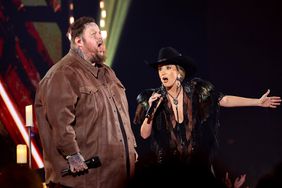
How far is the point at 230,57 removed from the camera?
6.52 metres

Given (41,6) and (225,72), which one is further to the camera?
(41,6)

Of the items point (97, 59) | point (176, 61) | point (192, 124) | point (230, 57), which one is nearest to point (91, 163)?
point (97, 59)

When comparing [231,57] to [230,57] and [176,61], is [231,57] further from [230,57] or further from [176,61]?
[176,61]

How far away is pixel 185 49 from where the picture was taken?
21.6ft

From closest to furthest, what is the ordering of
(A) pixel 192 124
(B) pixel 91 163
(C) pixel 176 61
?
(B) pixel 91 163 < (A) pixel 192 124 < (C) pixel 176 61

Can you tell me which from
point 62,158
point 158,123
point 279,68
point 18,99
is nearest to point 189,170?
point 62,158

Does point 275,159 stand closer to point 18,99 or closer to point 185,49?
point 185,49

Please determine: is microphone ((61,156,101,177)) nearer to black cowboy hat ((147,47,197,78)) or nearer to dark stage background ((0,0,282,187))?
black cowboy hat ((147,47,197,78))

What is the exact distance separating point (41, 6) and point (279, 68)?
9.37 ft

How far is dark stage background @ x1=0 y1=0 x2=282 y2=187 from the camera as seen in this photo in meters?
6.42

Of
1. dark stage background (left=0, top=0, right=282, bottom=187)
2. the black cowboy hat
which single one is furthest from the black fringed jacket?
dark stage background (left=0, top=0, right=282, bottom=187)

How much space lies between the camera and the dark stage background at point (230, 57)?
6.42 metres

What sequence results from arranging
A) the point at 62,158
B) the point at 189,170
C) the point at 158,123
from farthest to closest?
the point at 158,123, the point at 62,158, the point at 189,170

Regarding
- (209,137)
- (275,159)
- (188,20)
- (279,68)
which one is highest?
(188,20)
